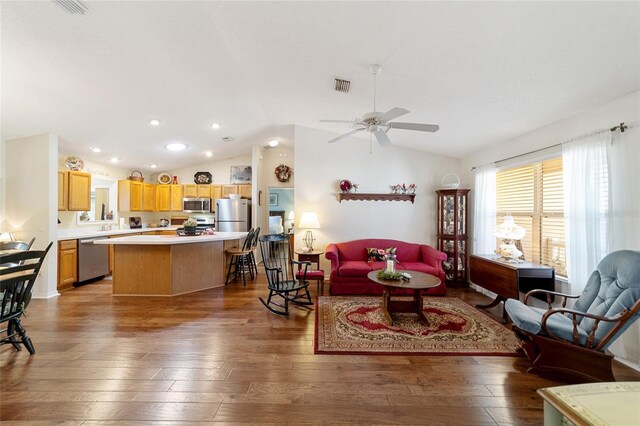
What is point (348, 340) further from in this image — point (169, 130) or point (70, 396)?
point (169, 130)

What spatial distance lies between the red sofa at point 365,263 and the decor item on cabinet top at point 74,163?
519 cm

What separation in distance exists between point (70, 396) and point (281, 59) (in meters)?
3.47

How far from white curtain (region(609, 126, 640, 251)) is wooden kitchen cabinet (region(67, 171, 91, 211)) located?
7.58 meters

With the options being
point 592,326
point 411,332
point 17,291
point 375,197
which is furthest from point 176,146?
point 592,326

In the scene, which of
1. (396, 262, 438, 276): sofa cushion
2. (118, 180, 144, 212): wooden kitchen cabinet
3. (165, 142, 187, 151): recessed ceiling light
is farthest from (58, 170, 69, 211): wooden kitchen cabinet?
(396, 262, 438, 276): sofa cushion

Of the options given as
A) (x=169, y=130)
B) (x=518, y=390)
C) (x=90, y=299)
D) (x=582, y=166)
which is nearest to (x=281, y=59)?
(x=169, y=130)

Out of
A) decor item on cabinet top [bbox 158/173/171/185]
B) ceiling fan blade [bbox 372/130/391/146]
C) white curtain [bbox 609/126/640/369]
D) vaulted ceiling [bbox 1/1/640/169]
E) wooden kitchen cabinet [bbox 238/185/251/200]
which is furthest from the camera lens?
decor item on cabinet top [bbox 158/173/171/185]

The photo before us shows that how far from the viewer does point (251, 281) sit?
16.5 feet

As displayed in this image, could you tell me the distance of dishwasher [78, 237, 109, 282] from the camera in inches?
182

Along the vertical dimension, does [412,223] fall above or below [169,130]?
below

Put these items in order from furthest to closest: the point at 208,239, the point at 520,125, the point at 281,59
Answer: the point at 208,239 < the point at 520,125 < the point at 281,59

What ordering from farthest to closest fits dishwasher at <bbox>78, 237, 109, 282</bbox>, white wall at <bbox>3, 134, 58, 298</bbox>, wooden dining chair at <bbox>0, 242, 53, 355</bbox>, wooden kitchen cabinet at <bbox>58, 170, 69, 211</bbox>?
dishwasher at <bbox>78, 237, 109, 282</bbox>, wooden kitchen cabinet at <bbox>58, 170, 69, 211</bbox>, white wall at <bbox>3, 134, 58, 298</bbox>, wooden dining chair at <bbox>0, 242, 53, 355</bbox>

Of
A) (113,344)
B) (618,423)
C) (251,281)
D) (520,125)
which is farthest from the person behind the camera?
A: (251,281)

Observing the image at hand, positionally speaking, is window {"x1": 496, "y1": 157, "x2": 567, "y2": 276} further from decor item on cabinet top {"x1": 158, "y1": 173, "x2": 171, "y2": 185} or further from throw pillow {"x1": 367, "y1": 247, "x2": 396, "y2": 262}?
decor item on cabinet top {"x1": 158, "y1": 173, "x2": 171, "y2": 185}
